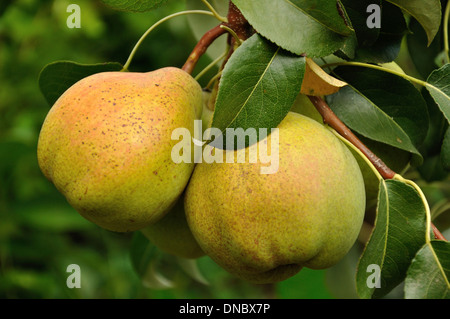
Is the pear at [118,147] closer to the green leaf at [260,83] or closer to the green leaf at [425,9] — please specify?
the green leaf at [260,83]

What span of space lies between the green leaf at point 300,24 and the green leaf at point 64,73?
1.23 ft

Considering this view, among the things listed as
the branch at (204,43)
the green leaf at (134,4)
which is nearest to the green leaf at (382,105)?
the branch at (204,43)

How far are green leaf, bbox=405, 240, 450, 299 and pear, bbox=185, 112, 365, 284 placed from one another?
0.14 meters

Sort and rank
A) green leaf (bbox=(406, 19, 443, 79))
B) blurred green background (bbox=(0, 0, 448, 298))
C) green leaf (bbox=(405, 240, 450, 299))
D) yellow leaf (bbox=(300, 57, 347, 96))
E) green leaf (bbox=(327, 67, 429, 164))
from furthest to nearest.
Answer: blurred green background (bbox=(0, 0, 448, 298)) < green leaf (bbox=(406, 19, 443, 79)) < green leaf (bbox=(327, 67, 429, 164)) < yellow leaf (bbox=(300, 57, 347, 96)) < green leaf (bbox=(405, 240, 450, 299))

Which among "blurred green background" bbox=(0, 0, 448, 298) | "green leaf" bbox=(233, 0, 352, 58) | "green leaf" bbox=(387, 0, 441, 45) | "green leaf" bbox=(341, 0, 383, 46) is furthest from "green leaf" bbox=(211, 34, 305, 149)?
"blurred green background" bbox=(0, 0, 448, 298)

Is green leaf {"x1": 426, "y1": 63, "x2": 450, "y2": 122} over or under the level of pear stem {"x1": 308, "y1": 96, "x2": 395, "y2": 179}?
over

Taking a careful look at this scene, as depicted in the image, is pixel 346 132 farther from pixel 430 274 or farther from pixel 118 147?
pixel 118 147

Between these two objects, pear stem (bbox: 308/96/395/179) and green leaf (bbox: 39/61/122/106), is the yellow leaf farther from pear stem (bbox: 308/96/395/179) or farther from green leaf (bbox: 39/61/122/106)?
green leaf (bbox: 39/61/122/106)

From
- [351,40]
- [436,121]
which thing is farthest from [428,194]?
[351,40]

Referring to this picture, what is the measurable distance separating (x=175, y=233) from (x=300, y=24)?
55 centimetres

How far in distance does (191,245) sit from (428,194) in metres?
0.96

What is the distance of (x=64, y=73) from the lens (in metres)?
1.11

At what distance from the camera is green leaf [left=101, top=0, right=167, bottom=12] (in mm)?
980

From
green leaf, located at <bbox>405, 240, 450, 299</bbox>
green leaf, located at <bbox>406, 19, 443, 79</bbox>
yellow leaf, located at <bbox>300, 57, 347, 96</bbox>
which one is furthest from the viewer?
green leaf, located at <bbox>406, 19, 443, 79</bbox>
